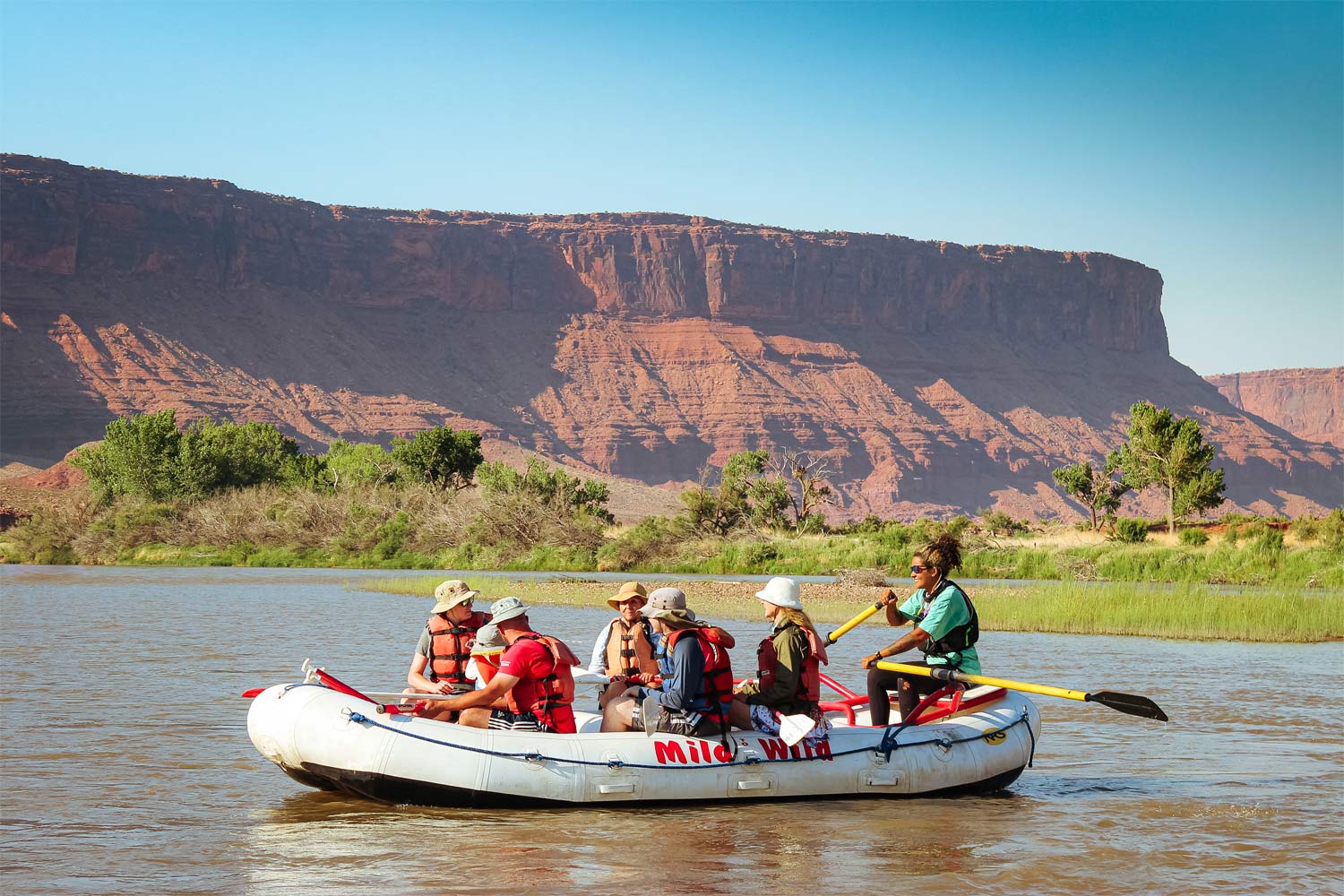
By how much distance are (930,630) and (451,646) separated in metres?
3.72

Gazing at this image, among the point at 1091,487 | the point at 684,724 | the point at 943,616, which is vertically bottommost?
the point at 684,724

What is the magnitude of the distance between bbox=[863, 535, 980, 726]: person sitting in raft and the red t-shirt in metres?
2.57

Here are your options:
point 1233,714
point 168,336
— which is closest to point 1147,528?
point 1233,714

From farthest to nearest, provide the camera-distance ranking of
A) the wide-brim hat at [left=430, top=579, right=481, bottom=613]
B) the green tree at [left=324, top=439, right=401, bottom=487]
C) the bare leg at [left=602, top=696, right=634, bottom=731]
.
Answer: the green tree at [left=324, top=439, right=401, bottom=487]
the wide-brim hat at [left=430, top=579, right=481, bottom=613]
the bare leg at [left=602, top=696, right=634, bottom=731]

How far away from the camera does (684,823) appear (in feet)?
33.6

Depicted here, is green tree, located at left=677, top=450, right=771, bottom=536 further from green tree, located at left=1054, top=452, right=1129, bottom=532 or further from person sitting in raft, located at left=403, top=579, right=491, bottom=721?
person sitting in raft, located at left=403, top=579, right=491, bottom=721

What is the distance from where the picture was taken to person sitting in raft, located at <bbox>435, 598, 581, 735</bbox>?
32.8 ft

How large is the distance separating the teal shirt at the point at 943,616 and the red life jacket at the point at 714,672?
1684mm

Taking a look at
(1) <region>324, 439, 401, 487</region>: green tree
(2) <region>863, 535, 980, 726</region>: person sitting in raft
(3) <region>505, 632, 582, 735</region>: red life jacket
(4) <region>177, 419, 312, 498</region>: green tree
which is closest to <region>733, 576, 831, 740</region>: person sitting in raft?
(2) <region>863, 535, 980, 726</region>: person sitting in raft

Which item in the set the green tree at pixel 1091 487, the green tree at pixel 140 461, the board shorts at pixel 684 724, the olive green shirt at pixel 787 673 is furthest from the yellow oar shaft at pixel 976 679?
the green tree at pixel 1091 487

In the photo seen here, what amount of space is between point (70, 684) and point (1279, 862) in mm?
13874

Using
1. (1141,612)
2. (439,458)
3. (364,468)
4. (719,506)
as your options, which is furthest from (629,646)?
(364,468)

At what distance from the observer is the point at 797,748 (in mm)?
10789

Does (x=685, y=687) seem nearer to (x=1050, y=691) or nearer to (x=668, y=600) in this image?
(x=668, y=600)
